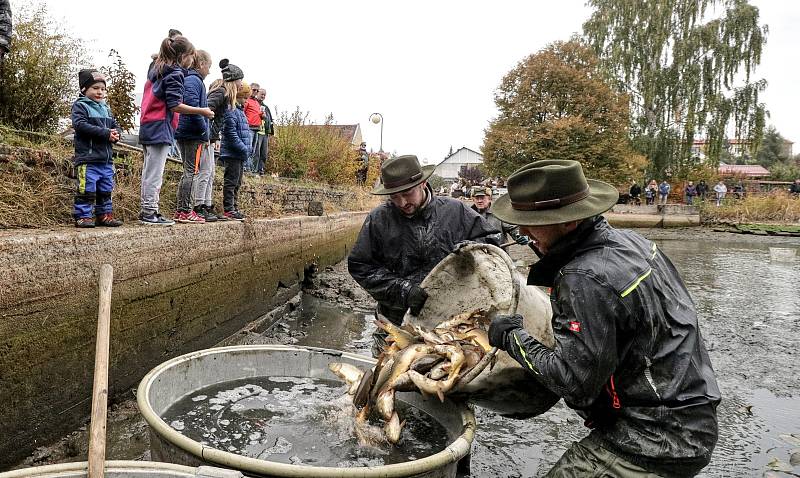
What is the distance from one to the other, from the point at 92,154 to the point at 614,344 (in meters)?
4.47

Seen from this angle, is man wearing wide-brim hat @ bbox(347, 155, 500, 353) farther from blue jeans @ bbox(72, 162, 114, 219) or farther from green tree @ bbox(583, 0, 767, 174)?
green tree @ bbox(583, 0, 767, 174)

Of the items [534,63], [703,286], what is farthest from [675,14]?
[703,286]

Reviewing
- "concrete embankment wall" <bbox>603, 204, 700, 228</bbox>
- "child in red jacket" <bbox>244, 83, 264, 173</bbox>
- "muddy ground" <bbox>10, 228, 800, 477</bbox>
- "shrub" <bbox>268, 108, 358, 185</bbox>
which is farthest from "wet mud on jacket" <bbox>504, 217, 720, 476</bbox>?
"concrete embankment wall" <bbox>603, 204, 700, 228</bbox>

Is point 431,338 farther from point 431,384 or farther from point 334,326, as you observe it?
point 334,326

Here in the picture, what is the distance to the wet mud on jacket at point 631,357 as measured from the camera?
2.22m

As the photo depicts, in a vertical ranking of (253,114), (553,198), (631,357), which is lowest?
(631,357)

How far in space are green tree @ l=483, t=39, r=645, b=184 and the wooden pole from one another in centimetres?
3049

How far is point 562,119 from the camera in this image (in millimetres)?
32688

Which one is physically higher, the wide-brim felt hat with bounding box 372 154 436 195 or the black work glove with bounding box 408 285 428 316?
the wide-brim felt hat with bounding box 372 154 436 195

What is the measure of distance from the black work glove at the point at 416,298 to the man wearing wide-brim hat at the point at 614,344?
1463 millimetres

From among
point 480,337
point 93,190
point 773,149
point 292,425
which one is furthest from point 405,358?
point 773,149

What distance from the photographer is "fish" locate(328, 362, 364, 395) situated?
3300 millimetres

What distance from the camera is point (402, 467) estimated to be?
219cm

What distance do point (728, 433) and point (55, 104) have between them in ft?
28.8
